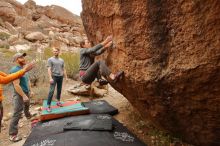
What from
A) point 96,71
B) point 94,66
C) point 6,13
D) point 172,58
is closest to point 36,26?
point 6,13

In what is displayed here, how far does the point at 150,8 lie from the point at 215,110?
1.84 meters

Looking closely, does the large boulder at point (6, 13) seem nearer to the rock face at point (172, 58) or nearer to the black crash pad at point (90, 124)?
the black crash pad at point (90, 124)

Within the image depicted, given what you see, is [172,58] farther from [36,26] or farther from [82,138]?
[36,26]

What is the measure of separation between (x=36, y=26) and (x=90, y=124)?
26.8m

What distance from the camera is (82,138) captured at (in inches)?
202

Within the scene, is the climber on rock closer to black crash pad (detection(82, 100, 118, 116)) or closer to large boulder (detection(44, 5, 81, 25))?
black crash pad (detection(82, 100, 118, 116))

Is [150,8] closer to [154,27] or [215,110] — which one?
[154,27]

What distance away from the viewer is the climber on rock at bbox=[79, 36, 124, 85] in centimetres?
501

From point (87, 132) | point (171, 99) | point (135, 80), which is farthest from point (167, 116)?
point (87, 132)

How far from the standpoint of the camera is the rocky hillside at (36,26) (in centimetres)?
2277

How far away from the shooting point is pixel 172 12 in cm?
374

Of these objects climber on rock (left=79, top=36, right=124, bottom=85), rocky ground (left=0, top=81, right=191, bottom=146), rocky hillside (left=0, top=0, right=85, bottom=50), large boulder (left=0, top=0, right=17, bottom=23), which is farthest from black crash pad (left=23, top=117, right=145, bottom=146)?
large boulder (left=0, top=0, right=17, bottom=23)

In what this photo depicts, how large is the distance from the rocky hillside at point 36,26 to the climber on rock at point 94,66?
50.2 ft

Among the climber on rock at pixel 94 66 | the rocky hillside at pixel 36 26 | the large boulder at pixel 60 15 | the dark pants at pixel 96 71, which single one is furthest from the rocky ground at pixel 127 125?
the large boulder at pixel 60 15
